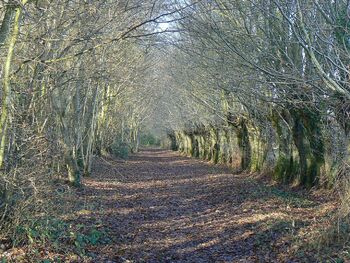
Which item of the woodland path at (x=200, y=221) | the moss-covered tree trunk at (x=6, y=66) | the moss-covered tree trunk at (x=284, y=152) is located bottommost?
the woodland path at (x=200, y=221)

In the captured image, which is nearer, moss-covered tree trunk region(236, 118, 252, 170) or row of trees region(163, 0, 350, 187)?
row of trees region(163, 0, 350, 187)

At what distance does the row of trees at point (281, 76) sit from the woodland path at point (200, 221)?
1741mm

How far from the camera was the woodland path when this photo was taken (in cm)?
899

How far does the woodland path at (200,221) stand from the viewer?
8.99 m

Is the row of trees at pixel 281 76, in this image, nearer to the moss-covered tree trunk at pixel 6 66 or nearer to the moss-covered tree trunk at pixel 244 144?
the moss-covered tree trunk at pixel 244 144

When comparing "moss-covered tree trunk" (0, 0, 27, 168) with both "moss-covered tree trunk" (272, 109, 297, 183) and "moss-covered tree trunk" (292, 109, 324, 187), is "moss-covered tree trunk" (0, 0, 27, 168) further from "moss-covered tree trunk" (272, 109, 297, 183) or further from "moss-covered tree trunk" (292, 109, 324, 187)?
"moss-covered tree trunk" (272, 109, 297, 183)

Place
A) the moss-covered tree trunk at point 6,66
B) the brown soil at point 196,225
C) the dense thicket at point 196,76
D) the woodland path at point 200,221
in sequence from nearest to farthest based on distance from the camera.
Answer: the moss-covered tree trunk at point 6,66, the brown soil at point 196,225, the dense thicket at point 196,76, the woodland path at point 200,221

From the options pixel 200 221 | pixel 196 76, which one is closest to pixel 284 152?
pixel 196 76

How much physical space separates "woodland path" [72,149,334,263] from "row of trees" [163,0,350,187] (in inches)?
68.5

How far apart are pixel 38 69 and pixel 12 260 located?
13.8 feet

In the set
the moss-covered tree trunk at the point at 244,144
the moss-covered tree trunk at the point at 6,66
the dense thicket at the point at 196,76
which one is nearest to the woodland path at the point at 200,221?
the dense thicket at the point at 196,76

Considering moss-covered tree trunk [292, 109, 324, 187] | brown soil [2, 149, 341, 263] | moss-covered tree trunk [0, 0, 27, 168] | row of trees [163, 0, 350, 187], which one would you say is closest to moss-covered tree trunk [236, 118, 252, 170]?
row of trees [163, 0, 350, 187]

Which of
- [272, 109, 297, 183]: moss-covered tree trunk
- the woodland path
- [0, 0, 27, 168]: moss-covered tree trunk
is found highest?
[0, 0, 27, 168]: moss-covered tree trunk

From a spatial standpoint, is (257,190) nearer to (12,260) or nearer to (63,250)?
(63,250)
